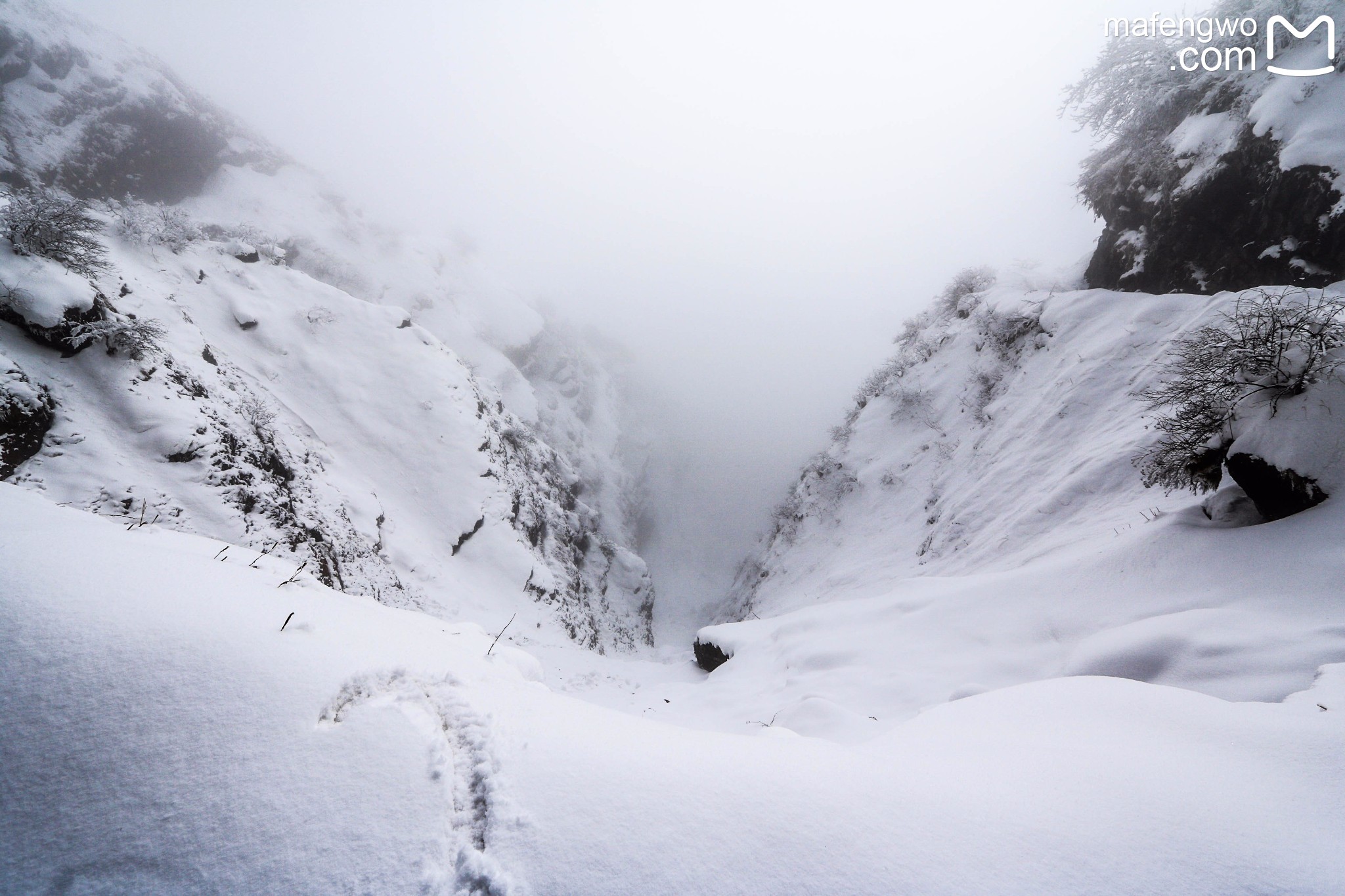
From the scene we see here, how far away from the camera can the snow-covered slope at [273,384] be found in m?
7.54

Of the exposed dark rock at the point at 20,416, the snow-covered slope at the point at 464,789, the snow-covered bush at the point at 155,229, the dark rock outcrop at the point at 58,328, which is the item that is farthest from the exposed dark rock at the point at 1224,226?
the snow-covered bush at the point at 155,229

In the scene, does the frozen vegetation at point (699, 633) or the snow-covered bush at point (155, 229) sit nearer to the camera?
the frozen vegetation at point (699, 633)

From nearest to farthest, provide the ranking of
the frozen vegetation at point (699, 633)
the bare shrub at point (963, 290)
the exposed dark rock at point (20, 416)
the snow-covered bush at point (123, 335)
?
the frozen vegetation at point (699, 633) < the exposed dark rock at point (20, 416) < the snow-covered bush at point (123, 335) < the bare shrub at point (963, 290)

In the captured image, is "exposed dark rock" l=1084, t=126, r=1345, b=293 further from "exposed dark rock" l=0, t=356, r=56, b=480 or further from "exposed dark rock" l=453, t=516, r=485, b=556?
"exposed dark rock" l=0, t=356, r=56, b=480

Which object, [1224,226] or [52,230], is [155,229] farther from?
[1224,226]

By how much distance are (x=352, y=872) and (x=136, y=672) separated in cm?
107

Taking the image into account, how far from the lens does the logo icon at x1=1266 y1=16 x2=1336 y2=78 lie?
8.52 meters

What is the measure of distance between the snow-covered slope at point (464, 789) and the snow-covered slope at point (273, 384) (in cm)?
757

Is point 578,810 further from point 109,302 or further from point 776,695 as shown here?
point 109,302

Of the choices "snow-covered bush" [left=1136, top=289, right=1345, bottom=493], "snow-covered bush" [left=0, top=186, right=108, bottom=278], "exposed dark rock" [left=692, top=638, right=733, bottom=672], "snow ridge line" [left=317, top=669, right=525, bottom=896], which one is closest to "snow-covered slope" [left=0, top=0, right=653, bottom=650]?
→ "snow-covered bush" [left=0, top=186, right=108, bottom=278]

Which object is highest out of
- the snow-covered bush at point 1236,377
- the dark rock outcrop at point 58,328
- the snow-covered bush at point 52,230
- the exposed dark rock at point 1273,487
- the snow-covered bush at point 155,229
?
the snow-covered bush at point 1236,377

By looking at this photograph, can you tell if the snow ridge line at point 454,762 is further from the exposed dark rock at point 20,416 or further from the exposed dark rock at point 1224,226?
the exposed dark rock at point 1224,226

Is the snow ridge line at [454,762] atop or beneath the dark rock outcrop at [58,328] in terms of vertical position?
atop

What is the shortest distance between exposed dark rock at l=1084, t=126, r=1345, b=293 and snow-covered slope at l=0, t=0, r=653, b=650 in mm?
19323
